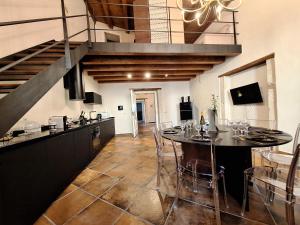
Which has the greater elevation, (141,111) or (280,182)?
(141,111)

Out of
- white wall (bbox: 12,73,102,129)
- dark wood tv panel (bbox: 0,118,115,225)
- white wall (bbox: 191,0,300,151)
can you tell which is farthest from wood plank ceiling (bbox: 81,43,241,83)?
dark wood tv panel (bbox: 0,118,115,225)

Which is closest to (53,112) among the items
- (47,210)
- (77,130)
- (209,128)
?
(77,130)

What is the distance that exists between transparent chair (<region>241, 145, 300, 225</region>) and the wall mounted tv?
2.78m

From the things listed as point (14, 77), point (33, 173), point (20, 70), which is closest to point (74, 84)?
point (20, 70)

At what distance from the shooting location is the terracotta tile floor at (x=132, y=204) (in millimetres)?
1671

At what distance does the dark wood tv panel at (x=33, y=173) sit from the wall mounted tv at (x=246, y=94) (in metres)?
4.47

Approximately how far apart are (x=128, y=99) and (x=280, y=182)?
693 cm

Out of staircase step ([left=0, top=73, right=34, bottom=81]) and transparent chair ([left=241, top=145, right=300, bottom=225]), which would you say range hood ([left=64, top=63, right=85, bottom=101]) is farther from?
transparent chair ([left=241, top=145, right=300, bottom=225])

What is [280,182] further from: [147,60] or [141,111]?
[141,111]

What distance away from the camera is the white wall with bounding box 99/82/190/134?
777 centimetres

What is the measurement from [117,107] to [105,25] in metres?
3.91

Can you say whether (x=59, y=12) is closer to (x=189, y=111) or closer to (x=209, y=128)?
(x=209, y=128)

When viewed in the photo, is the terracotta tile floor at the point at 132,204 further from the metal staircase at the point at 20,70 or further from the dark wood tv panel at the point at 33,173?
the metal staircase at the point at 20,70

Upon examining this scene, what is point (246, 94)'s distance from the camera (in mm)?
4586
